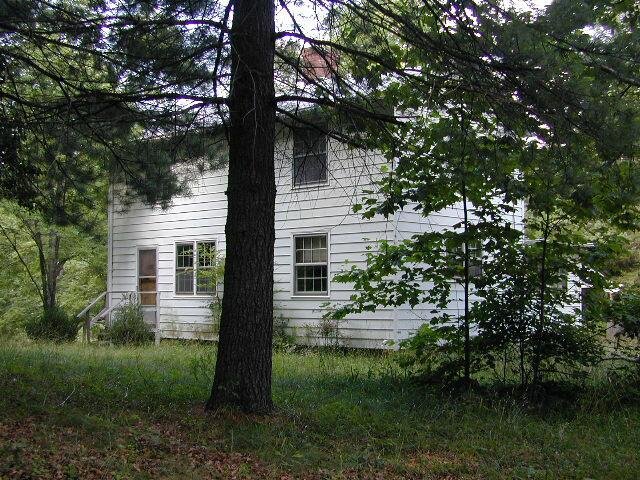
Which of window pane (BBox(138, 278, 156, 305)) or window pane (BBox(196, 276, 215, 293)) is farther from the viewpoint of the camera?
window pane (BBox(138, 278, 156, 305))

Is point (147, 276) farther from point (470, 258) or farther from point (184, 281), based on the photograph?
point (470, 258)

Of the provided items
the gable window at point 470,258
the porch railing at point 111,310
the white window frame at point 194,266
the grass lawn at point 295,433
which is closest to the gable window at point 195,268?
the white window frame at point 194,266

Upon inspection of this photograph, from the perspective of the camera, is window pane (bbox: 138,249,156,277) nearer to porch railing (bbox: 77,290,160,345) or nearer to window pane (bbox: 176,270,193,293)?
porch railing (bbox: 77,290,160,345)

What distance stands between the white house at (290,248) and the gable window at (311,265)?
0.02 meters

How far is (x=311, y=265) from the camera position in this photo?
14.4m

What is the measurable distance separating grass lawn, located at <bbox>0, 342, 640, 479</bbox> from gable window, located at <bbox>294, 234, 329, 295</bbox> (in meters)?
5.98

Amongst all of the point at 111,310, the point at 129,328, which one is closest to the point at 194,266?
the point at 129,328

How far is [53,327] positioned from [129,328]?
189 centimetres

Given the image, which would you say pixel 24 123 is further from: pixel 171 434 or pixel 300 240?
pixel 300 240

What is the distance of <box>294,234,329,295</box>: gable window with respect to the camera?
14172 millimetres

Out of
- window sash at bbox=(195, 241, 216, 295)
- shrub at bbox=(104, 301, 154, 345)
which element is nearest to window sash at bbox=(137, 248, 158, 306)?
shrub at bbox=(104, 301, 154, 345)

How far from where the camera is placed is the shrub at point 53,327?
1595 cm

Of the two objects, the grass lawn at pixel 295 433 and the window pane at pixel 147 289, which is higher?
the window pane at pixel 147 289

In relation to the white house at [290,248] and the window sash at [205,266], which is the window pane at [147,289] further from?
the window sash at [205,266]
